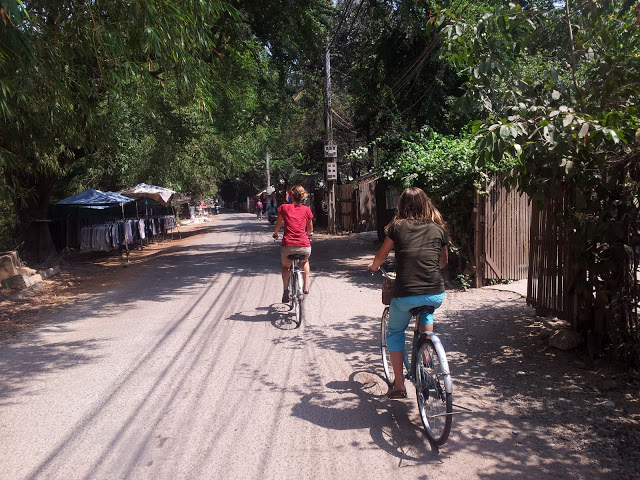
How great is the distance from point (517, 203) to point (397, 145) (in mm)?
4581

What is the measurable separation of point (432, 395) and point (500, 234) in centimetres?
614

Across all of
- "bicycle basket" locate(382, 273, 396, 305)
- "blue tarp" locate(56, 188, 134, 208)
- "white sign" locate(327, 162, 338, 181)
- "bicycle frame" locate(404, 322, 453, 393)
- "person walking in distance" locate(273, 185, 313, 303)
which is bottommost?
"bicycle frame" locate(404, 322, 453, 393)

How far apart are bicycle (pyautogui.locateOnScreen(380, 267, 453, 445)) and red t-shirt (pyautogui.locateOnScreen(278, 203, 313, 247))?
332cm

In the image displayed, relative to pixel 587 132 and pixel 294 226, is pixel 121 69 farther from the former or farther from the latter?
pixel 587 132

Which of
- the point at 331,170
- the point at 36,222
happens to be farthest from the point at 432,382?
the point at 331,170

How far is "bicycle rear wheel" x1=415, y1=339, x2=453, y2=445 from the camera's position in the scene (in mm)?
3578

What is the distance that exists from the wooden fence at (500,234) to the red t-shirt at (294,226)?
11.3ft

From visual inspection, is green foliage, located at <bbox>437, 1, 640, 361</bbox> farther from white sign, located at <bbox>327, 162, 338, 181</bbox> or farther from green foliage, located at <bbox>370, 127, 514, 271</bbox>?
white sign, located at <bbox>327, 162, 338, 181</bbox>

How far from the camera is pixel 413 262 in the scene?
13.3ft

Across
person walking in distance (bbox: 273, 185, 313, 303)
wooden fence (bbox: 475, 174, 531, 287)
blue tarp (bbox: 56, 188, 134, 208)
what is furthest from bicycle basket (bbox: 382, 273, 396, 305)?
blue tarp (bbox: 56, 188, 134, 208)

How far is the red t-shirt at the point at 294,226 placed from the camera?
24.6 ft

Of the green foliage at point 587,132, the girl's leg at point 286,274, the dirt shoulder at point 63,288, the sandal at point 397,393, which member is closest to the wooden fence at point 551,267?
the green foliage at point 587,132

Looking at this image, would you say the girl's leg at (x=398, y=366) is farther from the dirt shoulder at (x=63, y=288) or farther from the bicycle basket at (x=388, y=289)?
the dirt shoulder at (x=63, y=288)

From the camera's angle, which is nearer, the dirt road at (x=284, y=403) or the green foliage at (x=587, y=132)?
the dirt road at (x=284, y=403)
